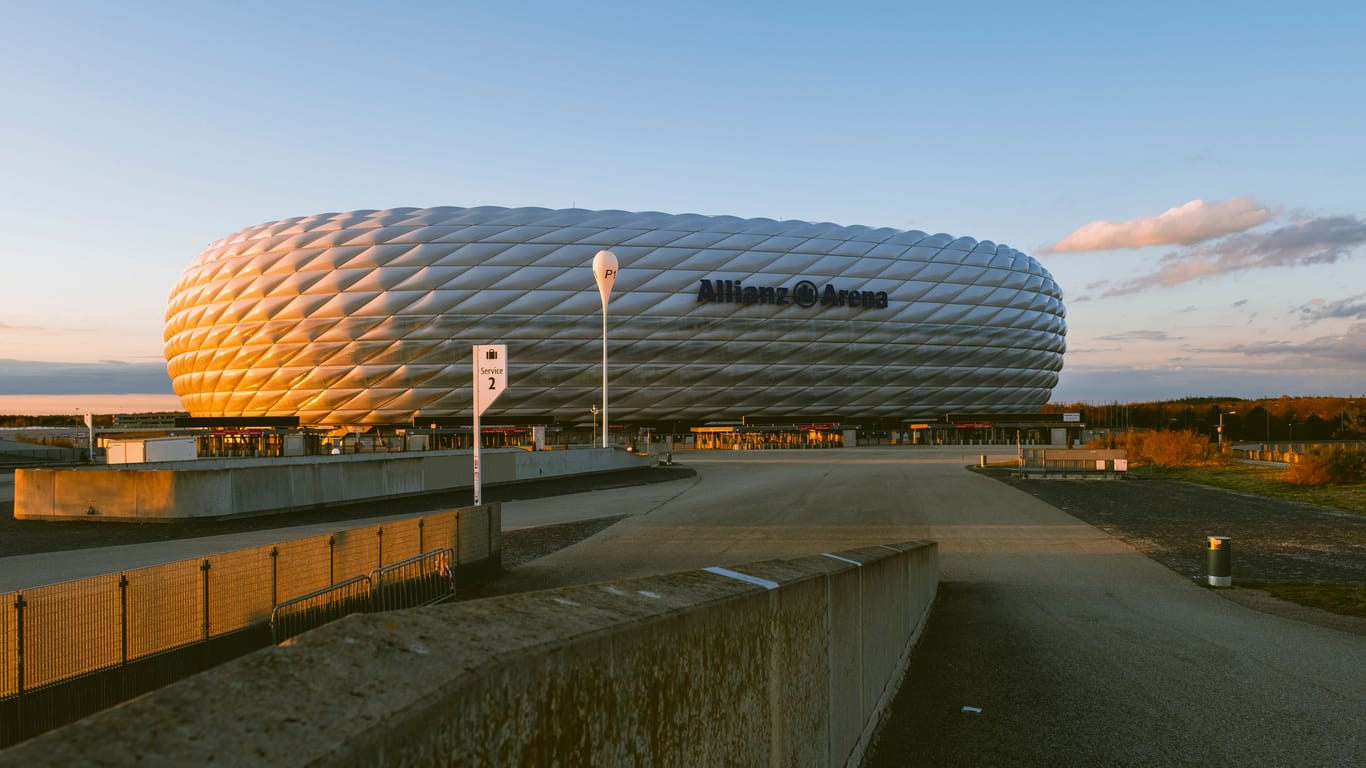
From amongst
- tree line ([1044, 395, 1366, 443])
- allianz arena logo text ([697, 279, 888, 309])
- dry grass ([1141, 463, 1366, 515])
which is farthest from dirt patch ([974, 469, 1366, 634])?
tree line ([1044, 395, 1366, 443])

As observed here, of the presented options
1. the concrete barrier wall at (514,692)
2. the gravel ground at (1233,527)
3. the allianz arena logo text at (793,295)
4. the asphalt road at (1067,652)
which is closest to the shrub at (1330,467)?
the gravel ground at (1233,527)

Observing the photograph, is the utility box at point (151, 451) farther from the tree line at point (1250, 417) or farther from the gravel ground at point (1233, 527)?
the tree line at point (1250, 417)

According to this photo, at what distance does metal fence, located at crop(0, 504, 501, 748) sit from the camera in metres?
6.21

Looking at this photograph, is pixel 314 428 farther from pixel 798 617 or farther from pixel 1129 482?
pixel 798 617

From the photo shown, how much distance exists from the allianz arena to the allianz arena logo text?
0.20m

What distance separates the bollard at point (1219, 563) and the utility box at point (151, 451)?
29.2 m

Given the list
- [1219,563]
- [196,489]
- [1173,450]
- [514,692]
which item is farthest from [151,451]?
[1173,450]

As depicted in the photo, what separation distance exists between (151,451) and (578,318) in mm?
53902

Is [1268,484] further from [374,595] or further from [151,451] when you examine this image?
[151,451]

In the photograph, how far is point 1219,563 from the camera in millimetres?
13586

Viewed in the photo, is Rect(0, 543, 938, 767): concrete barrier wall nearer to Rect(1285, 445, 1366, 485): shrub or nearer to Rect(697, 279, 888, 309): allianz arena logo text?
Rect(1285, 445, 1366, 485): shrub

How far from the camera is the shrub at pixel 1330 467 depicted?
33.3 m

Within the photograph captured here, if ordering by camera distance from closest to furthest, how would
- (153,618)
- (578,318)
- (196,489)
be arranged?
(153,618)
(196,489)
(578,318)

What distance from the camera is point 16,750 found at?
131 cm
